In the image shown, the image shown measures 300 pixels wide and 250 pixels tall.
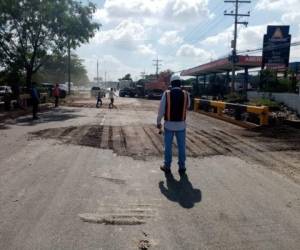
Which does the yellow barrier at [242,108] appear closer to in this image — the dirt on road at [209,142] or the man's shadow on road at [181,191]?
the dirt on road at [209,142]

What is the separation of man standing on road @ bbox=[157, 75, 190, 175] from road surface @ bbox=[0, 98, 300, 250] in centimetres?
31

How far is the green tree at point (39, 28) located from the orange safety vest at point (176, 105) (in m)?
29.4

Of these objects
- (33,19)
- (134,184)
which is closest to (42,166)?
(134,184)

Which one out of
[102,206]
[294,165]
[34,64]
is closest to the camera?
[102,206]

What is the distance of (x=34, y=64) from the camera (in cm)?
4234

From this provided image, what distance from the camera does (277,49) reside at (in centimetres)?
3662

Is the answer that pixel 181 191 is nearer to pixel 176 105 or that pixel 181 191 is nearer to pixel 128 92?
pixel 176 105

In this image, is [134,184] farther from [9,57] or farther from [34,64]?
[34,64]

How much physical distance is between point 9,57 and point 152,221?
35037 millimetres

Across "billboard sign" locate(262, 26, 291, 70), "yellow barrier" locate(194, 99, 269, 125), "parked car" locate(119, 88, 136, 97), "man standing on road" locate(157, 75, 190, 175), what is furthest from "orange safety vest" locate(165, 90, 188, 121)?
"parked car" locate(119, 88, 136, 97)

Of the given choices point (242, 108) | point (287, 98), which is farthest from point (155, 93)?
point (242, 108)

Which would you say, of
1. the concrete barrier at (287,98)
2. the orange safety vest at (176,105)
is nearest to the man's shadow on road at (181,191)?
the orange safety vest at (176,105)

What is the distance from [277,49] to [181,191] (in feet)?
101

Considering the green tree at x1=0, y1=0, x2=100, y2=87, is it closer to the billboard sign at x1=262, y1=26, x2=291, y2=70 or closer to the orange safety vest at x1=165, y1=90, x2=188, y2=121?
the billboard sign at x1=262, y1=26, x2=291, y2=70
